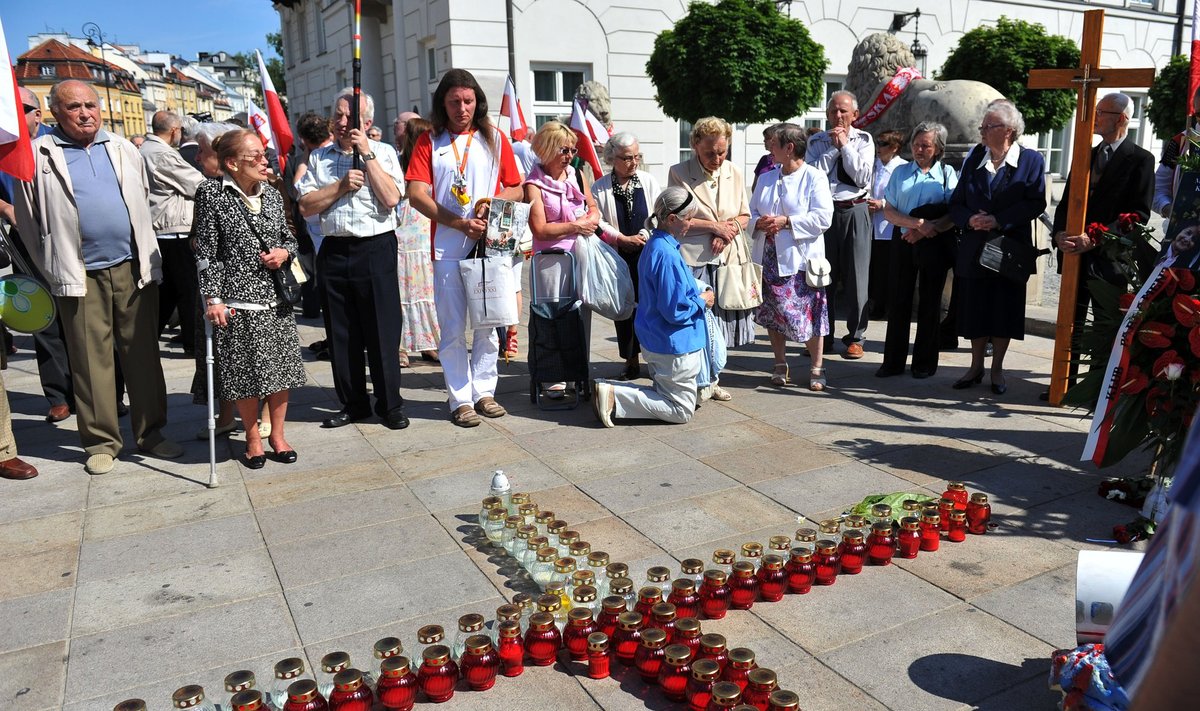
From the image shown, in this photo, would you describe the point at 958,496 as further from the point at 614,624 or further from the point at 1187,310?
the point at 614,624

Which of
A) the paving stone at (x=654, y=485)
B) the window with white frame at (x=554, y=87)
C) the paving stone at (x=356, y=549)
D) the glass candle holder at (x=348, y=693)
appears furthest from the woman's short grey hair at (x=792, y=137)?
the window with white frame at (x=554, y=87)

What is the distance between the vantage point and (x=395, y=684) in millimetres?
2695

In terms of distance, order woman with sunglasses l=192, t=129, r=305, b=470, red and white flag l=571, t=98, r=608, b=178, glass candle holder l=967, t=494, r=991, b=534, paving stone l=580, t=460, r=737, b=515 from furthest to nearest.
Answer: red and white flag l=571, t=98, r=608, b=178 < woman with sunglasses l=192, t=129, r=305, b=470 < paving stone l=580, t=460, r=737, b=515 < glass candle holder l=967, t=494, r=991, b=534

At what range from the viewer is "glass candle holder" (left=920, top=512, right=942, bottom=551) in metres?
3.77

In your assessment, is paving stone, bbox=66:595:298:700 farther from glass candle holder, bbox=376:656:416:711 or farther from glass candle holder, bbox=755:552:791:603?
glass candle holder, bbox=755:552:791:603

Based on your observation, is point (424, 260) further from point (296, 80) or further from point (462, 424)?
point (296, 80)

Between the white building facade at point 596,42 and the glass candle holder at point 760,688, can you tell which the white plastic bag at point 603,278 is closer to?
the glass candle holder at point 760,688

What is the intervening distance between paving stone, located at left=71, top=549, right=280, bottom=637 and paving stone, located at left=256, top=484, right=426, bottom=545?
28 cm

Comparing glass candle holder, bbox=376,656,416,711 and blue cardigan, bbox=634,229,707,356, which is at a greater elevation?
blue cardigan, bbox=634,229,707,356

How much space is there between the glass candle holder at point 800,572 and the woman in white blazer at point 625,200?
3.22m

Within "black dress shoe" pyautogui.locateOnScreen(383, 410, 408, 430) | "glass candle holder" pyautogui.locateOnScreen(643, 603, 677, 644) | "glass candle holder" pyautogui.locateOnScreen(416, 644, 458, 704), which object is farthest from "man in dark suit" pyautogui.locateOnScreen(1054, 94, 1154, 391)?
"glass candle holder" pyautogui.locateOnScreen(416, 644, 458, 704)

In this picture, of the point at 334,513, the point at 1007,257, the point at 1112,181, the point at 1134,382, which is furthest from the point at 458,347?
the point at 1112,181

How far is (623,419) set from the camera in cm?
585

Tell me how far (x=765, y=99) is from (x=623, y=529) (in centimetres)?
1356
